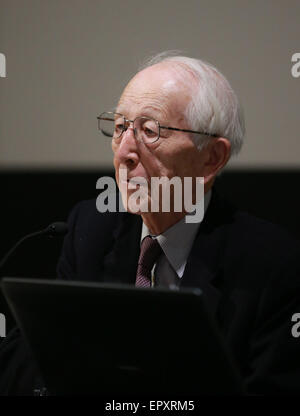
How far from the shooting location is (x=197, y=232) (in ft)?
6.14

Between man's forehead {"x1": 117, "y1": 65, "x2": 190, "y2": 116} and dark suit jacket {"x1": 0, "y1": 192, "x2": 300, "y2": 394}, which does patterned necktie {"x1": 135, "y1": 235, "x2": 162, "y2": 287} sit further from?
man's forehead {"x1": 117, "y1": 65, "x2": 190, "y2": 116}

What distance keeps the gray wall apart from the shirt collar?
586mm

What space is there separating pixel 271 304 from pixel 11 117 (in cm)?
146

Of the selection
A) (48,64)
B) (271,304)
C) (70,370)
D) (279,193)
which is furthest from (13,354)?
(48,64)

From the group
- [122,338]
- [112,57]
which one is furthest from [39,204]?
[122,338]

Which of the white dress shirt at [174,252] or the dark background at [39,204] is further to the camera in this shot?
the dark background at [39,204]

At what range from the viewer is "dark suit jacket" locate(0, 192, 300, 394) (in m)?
1.62

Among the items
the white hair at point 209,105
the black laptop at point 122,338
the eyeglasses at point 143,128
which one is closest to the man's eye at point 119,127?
the eyeglasses at point 143,128

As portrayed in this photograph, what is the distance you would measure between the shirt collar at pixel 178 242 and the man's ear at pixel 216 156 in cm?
16

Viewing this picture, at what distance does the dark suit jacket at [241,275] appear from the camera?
1618 mm

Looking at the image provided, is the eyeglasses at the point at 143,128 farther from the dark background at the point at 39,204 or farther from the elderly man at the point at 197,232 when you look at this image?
the dark background at the point at 39,204

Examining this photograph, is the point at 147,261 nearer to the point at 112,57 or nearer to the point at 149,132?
the point at 149,132
